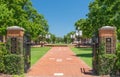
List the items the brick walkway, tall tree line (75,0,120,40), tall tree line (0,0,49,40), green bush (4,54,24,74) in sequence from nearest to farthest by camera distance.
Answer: green bush (4,54,24,74) → the brick walkway → tall tree line (75,0,120,40) → tall tree line (0,0,49,40)

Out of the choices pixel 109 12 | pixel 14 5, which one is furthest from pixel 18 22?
pixel 109 12

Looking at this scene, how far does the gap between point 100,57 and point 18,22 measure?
1340 inches

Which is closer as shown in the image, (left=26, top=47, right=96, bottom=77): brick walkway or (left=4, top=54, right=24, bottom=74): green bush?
(left=4, top=54, right=24, bottom=74): green bush

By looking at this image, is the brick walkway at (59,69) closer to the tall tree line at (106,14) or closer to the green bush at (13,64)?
the green bush at (13,64)

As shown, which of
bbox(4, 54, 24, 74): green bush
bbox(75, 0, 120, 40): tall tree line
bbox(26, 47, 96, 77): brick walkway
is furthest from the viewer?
bbox(75, 0, 120, 40): tall tree line

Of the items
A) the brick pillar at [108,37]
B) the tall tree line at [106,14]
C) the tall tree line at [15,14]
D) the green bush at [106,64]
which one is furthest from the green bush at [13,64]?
the tall tree line at [15,14]

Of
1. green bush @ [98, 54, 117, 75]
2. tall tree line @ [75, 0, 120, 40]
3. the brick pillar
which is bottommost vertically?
green bush @ [98, 54, 117, 75]

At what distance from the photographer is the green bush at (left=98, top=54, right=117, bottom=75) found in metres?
18.3

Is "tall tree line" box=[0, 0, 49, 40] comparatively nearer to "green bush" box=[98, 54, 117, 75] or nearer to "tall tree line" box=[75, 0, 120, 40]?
"tall tree line" box=[75, 0, 120, 40]

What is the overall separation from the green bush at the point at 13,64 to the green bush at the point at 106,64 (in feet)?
12.9

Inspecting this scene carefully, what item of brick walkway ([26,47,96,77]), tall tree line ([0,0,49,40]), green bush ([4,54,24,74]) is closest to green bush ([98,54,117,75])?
brick walkway ([26,47,96,77])

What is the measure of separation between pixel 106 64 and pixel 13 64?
4624 millimetres

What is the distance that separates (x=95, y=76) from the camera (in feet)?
59.4

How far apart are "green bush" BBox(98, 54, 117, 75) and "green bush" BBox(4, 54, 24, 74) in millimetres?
3935
